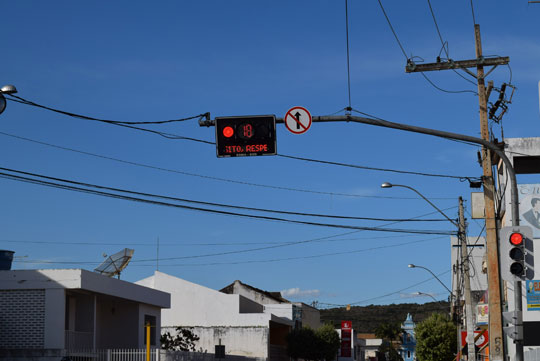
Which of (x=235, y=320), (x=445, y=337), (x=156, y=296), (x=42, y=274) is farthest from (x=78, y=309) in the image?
(x=445, y=337)

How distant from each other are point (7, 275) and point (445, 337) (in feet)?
119

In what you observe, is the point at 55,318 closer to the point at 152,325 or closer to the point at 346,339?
the point at 152,325

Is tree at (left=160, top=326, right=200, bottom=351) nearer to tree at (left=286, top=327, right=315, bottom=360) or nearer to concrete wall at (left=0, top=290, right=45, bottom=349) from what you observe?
tree at (left=286, top=327, right=315, bottom=360)

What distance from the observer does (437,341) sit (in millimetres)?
57812

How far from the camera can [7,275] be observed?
30703mm

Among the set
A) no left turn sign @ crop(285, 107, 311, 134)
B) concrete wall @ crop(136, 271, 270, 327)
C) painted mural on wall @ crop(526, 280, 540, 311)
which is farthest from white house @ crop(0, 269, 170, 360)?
concrete wall @ crop(136, 271, 270, 327)

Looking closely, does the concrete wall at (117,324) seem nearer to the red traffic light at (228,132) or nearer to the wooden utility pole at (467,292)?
the wooden utility pole at (467,292)

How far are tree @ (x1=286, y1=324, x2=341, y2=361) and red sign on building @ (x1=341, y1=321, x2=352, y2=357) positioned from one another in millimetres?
20786

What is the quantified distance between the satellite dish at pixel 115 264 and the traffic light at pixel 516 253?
26698 mm

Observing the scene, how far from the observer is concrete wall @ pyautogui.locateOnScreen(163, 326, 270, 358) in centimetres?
5831

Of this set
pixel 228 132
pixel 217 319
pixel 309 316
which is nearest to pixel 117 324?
pixel 228 132

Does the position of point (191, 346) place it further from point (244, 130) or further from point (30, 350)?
point (244, 130)

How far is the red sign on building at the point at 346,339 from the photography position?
91.7m

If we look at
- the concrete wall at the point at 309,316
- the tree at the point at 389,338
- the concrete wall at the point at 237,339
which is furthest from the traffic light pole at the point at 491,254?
the tree at the point at 389,338
